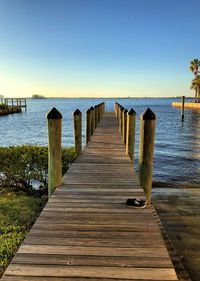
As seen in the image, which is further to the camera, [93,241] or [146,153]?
[146,153]

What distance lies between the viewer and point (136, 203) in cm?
442

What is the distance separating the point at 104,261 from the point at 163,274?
0.60 meters

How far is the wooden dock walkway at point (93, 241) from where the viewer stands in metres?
2.62

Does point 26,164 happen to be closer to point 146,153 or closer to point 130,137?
point 130,137

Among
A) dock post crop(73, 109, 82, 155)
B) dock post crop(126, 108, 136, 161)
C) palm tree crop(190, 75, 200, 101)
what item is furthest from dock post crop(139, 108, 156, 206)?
palm tree crop(190, 75, 200, 101)

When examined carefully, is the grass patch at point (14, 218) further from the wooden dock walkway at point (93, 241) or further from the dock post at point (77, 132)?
the dock post at point (77, 132)

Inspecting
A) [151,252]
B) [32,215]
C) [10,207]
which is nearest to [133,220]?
[151,252]

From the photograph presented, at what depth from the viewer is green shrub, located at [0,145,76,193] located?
8641mm

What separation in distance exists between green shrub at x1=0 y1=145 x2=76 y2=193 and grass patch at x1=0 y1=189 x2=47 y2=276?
0.54 m

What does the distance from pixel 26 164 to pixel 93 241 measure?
5.91m

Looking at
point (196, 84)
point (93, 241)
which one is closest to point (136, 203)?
point (93, 241)

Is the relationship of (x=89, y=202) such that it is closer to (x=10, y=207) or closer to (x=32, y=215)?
(x=32, y=215)

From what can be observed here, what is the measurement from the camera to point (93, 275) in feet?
8.47

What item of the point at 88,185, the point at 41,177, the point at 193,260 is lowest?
the point at 193,260
